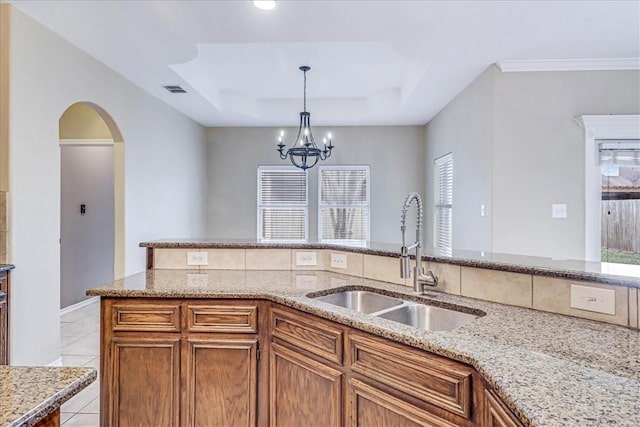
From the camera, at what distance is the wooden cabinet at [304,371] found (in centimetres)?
149

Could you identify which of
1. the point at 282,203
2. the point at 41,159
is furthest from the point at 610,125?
the point at 41,159

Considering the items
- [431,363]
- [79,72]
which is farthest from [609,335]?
[79,72]

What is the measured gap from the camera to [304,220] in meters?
6.61

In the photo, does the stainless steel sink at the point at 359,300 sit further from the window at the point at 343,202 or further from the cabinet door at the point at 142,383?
the window at the point at 343,202

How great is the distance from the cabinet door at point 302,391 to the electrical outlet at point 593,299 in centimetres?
91

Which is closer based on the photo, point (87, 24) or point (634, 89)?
point (87, 24)

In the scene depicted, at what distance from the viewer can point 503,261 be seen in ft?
5.46

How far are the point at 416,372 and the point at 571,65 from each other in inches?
142

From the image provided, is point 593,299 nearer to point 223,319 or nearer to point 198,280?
point 223,319

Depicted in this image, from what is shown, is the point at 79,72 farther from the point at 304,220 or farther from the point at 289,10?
the point at 304,220

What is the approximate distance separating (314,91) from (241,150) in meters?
1.91

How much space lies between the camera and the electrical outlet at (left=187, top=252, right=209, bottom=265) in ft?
8.02

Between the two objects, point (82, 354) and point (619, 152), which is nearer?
point (82, 354)

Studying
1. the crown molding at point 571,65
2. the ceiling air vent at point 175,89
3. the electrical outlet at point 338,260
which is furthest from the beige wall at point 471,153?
the ceiling air vent at point 175,89
